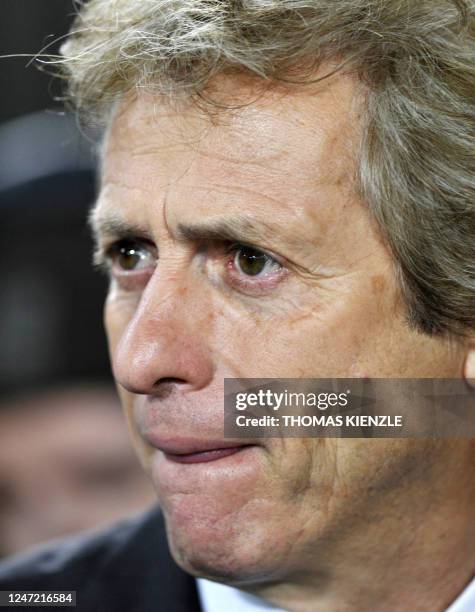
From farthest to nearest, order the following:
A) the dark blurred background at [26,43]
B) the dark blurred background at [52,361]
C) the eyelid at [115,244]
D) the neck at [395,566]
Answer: the dark blurred background at [26,43] < the dark blurred background at [52,361] < the eyelid at [115,244] < the neck at [395,566]

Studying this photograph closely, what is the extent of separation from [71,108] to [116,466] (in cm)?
207

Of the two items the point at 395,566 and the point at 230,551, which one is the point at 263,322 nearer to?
the point at 230,551

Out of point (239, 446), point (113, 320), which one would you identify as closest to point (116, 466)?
point (113, 320)

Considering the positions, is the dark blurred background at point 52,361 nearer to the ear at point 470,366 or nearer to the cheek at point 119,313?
the cheek at point 119,313

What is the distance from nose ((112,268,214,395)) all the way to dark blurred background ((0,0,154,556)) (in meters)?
2.22

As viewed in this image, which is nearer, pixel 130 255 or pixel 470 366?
pixel 470 366

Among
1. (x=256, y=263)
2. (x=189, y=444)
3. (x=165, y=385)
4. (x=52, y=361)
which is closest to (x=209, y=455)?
(x=189, y=444)

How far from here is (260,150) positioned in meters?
2.08

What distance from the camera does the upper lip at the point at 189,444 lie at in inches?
82.2

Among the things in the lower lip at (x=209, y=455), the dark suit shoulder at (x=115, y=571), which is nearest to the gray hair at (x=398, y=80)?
the lower lip at (x=209, y=455)

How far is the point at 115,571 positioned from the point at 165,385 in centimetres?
73

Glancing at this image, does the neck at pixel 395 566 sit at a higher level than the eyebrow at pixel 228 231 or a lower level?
lower

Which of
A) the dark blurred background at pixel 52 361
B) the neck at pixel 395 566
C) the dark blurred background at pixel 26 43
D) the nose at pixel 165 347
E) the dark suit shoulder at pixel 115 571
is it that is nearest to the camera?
the nose at pixel 165 347

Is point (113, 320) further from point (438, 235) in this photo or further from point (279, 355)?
point (438, 235)
